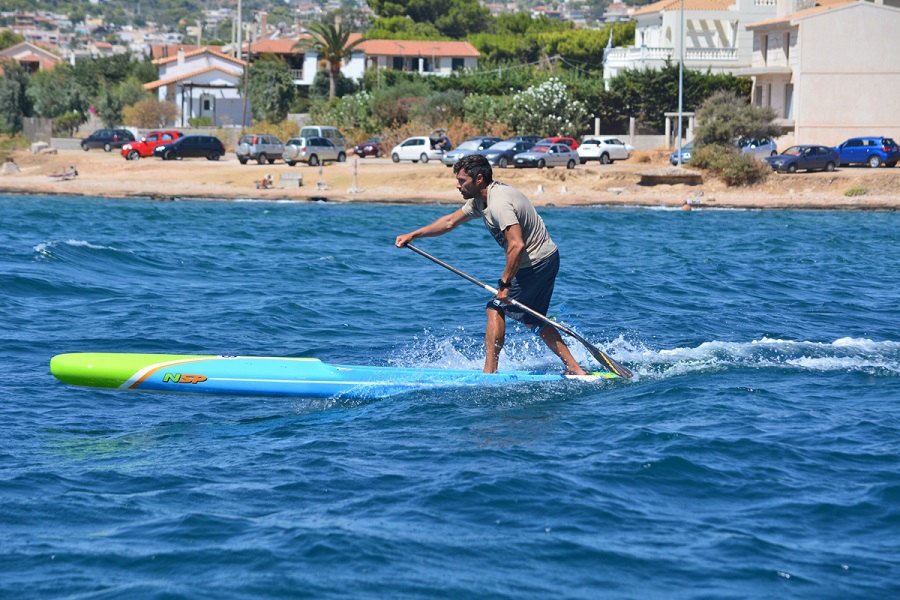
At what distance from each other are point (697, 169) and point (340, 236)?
64.4 feet

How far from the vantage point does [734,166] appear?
4166 centimetres

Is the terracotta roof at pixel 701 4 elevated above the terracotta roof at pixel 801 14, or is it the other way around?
the terracotta roof at pixel 701 4

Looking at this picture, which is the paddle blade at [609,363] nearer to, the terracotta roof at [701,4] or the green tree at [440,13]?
the terracotta roof at [701,4]

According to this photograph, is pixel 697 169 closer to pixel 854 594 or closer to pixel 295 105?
pixel 295 105

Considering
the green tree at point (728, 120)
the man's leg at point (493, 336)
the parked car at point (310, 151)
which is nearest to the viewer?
the man's leg at point (493, 336)

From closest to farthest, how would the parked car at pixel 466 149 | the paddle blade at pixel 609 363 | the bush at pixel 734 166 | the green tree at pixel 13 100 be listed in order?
the paddle blade at pixel 609 363 < the bush at pixel 734 166 < the parked car at pixel 466 149 < the green tree at pixel 13 100

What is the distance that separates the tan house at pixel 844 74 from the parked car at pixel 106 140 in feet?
109

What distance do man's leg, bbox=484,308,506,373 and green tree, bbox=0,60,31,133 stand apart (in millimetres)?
66421

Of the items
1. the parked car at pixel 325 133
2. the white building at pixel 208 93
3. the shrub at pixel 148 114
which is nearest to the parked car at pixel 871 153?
the parked car at pixel 325 133

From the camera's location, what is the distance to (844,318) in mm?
14711

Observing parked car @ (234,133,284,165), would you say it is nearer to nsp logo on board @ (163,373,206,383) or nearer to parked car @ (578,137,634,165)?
parked car @ (578,137,634,165)

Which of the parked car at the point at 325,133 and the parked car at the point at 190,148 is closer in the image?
the parked car at the point at 190,148

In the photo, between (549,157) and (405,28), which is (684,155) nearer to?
(549,157)

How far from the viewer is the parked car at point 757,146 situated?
45.5m
